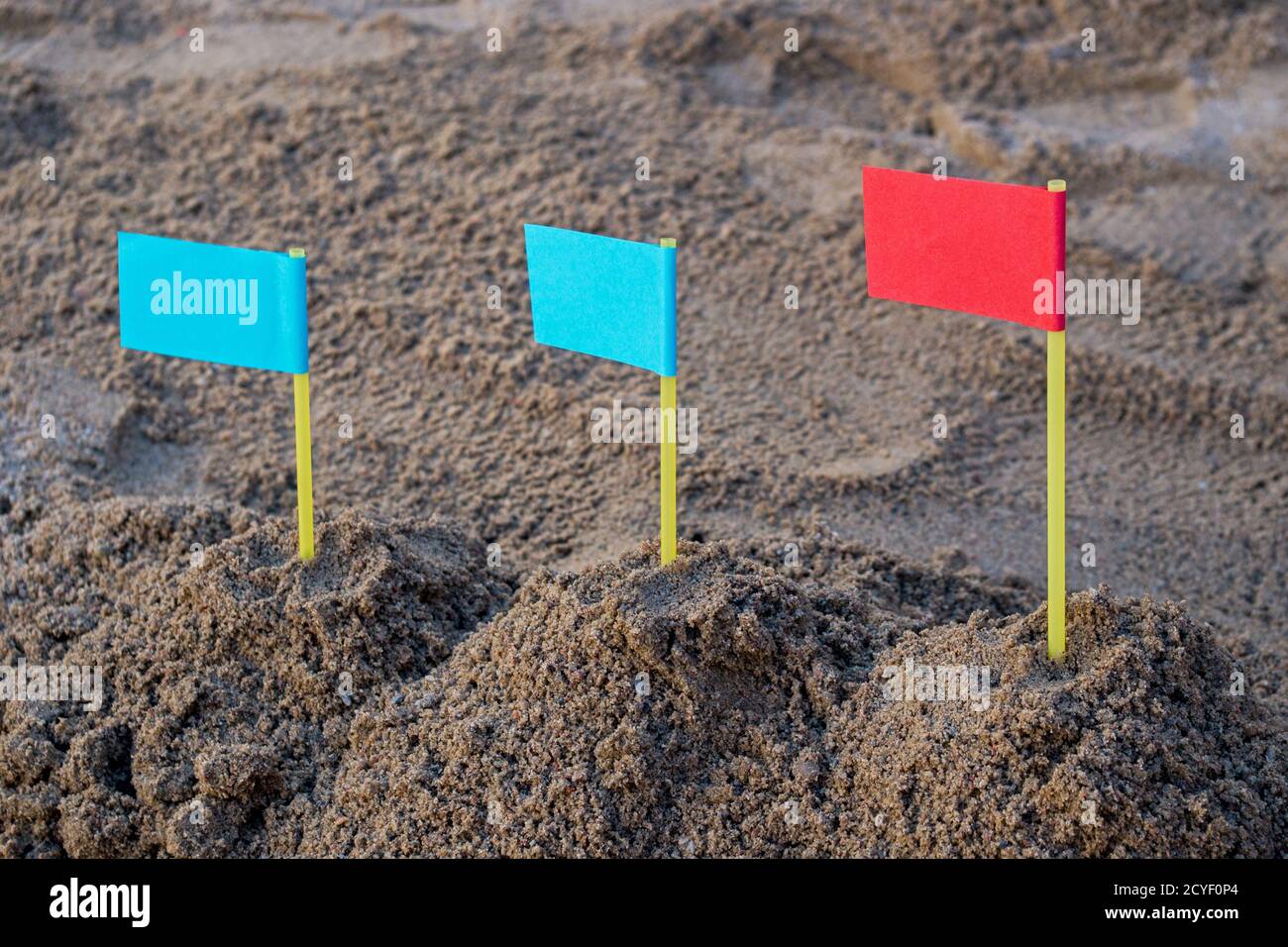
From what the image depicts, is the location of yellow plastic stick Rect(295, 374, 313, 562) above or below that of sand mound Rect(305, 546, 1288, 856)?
above

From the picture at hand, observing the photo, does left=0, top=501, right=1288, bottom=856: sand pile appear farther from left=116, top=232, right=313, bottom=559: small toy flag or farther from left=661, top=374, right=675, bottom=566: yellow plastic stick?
left=116, top=232, right=313, bottom=559: small toy flag

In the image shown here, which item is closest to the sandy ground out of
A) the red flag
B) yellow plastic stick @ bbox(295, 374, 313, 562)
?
yellow plastic stick @ bbox(295, 374, 313, 562)

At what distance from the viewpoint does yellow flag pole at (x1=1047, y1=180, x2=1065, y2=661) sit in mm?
2602

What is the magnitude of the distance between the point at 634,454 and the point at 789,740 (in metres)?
1.31

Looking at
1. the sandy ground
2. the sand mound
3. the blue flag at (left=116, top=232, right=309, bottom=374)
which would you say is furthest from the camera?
the blue flag at (left=116, top=232, right=309, bottom=374)

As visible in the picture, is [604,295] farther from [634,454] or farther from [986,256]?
[634,454]

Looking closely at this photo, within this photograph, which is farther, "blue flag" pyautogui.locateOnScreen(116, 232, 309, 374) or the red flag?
"blue flag" pyautogui.locateOnScreen(116, 232, 309, 374)

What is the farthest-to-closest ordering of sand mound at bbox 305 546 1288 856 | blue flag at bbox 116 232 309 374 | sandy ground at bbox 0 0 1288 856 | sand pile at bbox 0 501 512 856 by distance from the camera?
blue flag at bbox 116 232 309 374 < sand pile at bbox 0 501 512 856 < sandy ground at bbox 0 0 1288 856 < sand mound at bbox 305 546 1288 856

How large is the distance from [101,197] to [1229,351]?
3.36m

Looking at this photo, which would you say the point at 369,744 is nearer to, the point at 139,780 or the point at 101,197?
the point at 139,780

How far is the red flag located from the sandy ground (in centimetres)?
53

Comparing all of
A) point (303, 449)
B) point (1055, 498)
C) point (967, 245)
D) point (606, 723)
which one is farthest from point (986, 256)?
point (303, 449)

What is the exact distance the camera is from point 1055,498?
264cm

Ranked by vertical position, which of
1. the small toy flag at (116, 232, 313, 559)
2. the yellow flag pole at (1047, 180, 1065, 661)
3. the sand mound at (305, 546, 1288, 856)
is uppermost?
the small toy flag at (116, 232, 313, 559)
